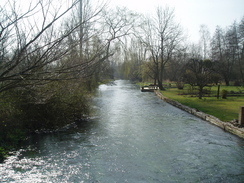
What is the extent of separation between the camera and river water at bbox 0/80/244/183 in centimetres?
545

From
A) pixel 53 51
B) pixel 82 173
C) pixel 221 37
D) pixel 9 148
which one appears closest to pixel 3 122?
pixel 9 148

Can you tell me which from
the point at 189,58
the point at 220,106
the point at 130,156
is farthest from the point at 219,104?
the point at 189,58

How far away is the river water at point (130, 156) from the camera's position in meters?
5.45

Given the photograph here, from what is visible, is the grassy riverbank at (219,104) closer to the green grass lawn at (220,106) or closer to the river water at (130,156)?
the green grass lawn at (220,106)

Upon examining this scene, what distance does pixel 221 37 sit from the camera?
46812 mm

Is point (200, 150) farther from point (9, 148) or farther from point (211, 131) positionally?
point (9, 148)

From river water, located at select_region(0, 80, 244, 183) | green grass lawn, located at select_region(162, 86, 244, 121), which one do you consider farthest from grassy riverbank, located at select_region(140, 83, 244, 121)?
river water, located at select_region(0, 80, 244, 183)

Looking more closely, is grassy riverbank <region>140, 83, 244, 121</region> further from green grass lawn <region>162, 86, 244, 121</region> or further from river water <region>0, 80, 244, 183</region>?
river water <region>0, 80, 244, 183</region>

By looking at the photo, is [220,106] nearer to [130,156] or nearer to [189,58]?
[130,156]

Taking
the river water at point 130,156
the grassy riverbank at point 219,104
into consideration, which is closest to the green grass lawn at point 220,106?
the grassy riverbank at point 219,104

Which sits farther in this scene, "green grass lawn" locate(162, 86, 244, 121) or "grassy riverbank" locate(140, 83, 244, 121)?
"grassy riverbank" locate(140, 83, 244, 121)

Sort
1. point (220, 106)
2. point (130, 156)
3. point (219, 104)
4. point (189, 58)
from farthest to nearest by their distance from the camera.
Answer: point (189, 58), point (219, 104), point (220, 106), point (130, 156)

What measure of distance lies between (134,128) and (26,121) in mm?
4019

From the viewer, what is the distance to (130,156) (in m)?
6.69
